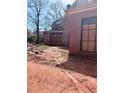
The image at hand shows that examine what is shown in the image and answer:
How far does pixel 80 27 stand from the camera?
56.0 inches

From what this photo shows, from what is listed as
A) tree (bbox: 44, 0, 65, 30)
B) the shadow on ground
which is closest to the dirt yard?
the shadow on ground

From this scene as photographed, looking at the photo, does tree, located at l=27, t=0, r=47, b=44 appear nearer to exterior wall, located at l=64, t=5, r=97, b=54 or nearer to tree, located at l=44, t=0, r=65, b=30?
tree, located at l=44, t=0, r=65, b=30

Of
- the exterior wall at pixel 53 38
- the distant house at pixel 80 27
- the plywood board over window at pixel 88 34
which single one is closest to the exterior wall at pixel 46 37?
the exterior wall at pixel 53 38

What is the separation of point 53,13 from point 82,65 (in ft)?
1.32

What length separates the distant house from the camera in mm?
1373

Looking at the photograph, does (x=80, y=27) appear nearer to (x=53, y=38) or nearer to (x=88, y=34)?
(x=88, y=34)

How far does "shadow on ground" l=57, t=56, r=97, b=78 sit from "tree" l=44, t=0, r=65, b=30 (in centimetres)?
27

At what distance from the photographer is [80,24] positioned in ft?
4.66

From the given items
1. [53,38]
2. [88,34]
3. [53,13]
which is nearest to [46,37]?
[53,38]

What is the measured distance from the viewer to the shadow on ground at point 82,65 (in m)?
1.34

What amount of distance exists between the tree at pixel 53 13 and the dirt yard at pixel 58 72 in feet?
0.56

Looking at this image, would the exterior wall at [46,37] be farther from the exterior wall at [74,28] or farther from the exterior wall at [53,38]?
the exterior wall at [74,28]
